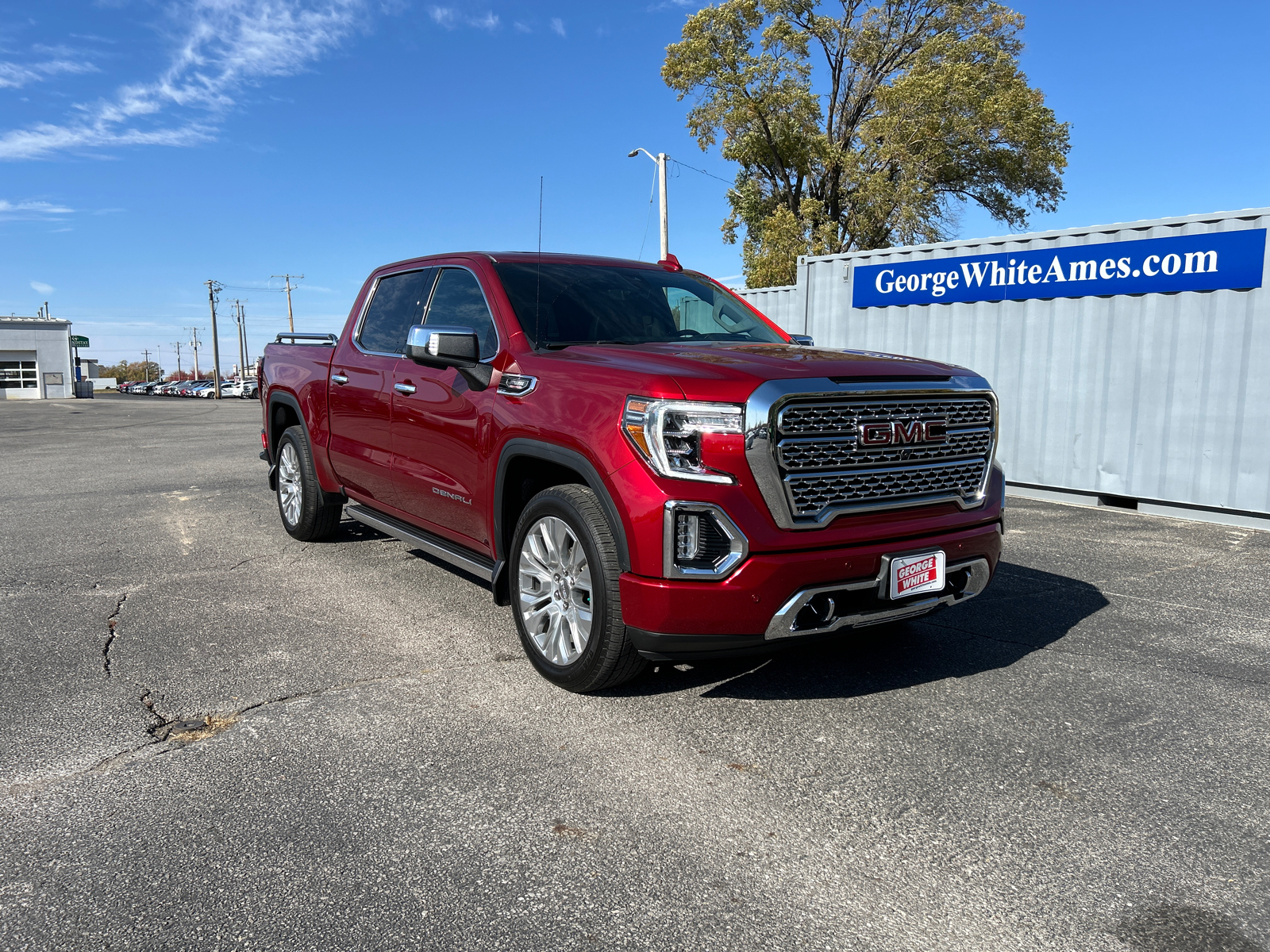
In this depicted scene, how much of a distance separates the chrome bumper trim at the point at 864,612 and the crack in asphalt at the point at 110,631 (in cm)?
300

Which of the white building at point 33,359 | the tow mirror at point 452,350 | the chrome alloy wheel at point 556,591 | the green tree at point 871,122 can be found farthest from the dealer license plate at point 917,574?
the white building at point 33,359

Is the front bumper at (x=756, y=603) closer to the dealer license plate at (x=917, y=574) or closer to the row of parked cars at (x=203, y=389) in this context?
the dealer license plate at (x=917, y=574)

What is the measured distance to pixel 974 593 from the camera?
153 inches

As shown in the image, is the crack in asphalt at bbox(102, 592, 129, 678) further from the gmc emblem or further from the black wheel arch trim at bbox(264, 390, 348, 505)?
the gmc emblem

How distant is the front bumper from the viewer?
3.17 m

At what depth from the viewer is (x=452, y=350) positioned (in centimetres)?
400

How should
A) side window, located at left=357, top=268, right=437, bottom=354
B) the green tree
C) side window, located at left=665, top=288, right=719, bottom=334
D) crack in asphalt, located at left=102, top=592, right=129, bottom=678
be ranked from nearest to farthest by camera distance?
crack in asphalt, located at left=102, top=592, right=129, bottom=678 → side window, located at left=665, top=288, right=719, bottom=334 → side window, located at left=357, top=268, right=437, bottom=354 → the green tree

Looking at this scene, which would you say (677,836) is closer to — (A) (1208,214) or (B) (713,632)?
(B) (713,632)

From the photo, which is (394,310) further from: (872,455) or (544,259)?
(872,455)

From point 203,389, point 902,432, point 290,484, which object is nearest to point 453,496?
point 902,432

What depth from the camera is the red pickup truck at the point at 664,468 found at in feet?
10.5

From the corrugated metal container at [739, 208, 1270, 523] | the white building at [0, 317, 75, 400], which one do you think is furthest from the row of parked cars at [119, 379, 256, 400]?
the corrugated metal container at [739, 208, 1270, 523]

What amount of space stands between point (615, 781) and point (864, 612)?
44.2 inches

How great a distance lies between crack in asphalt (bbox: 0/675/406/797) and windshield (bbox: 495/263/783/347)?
1802 millimetres
